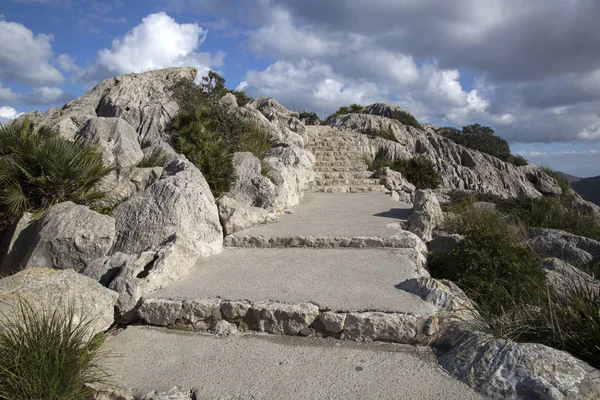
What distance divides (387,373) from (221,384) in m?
1.46

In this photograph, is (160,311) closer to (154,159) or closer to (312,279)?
(312,279)

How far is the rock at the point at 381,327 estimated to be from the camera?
12.8 feet

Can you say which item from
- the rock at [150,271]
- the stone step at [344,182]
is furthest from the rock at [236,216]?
the stone step at [344,182]

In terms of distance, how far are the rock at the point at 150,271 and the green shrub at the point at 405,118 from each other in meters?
22.1

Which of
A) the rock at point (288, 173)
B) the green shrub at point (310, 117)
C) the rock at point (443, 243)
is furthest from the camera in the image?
the green shrub at point (310, 117)

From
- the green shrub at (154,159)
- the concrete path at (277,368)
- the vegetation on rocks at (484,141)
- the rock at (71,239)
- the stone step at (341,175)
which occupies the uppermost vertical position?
the vegetation on rocks at (484,141)

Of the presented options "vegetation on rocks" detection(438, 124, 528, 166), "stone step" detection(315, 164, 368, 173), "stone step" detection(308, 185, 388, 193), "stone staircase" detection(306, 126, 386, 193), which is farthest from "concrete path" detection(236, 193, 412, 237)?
"vegetation on rocks" detection(438, 124, 528, 166)

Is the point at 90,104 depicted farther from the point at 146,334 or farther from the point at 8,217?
the point at 146,334

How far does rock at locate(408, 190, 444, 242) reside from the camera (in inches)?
298

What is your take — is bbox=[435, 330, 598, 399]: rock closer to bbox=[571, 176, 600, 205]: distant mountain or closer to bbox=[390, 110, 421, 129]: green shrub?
bbox=[571, 176, 600, 205]: distant mountain

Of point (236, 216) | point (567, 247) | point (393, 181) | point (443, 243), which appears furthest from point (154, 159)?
point (567, 247)

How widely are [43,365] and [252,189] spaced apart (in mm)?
6691

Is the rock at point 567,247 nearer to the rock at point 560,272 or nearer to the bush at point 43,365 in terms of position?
the rock at point 560,272

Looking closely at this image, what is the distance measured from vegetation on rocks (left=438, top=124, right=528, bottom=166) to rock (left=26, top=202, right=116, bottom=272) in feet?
73.1
